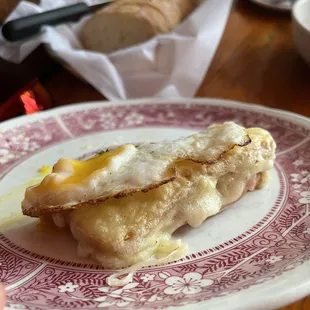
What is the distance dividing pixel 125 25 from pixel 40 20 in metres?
0.27

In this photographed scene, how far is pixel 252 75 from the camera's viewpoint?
1.69m

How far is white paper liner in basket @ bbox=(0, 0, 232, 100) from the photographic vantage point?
1553mm

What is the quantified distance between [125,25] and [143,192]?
971mm

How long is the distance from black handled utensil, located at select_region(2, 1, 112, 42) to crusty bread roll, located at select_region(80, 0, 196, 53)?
50 millimetres

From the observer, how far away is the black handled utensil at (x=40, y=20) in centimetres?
148

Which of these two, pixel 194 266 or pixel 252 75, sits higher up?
pixel 194 266

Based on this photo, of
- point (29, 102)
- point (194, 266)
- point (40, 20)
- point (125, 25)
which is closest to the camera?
point (194, 266)

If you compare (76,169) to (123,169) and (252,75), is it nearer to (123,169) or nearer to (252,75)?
(123,169)

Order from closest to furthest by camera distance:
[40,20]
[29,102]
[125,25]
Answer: [29,102] → [40,20] → [125,25]

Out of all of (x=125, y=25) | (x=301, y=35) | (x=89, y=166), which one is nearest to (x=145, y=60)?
(x=125, y=25)

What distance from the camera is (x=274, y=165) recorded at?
107 centimetres

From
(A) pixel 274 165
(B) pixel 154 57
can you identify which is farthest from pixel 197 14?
(A) pixel 274 165

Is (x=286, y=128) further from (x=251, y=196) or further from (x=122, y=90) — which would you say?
(x=122, y=90)

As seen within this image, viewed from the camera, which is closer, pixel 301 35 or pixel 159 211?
pixel 159 211
